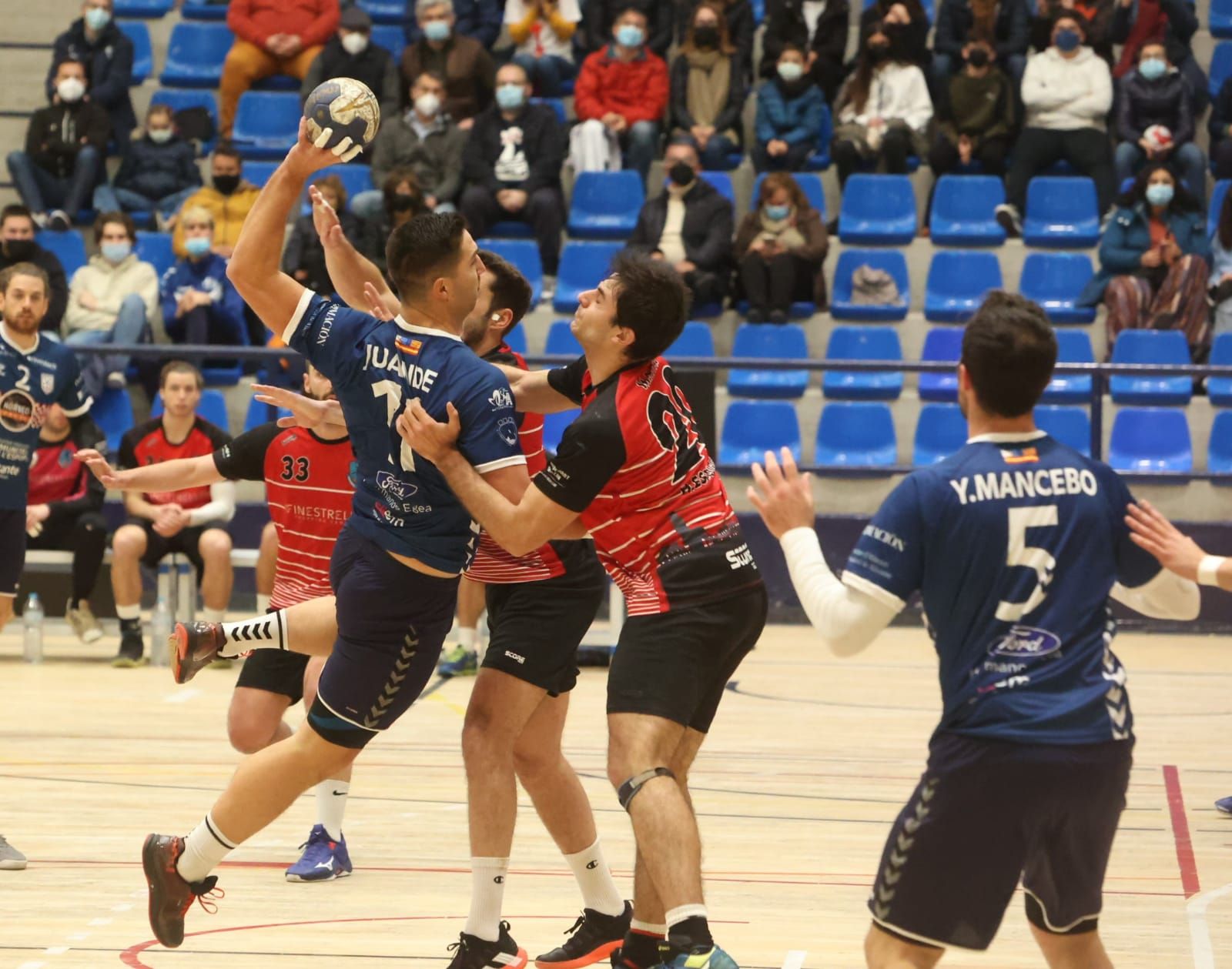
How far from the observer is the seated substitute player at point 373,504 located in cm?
454

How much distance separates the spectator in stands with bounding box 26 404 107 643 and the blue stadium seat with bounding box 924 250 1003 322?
6.20 meters

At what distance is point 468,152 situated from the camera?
13953 millimetres

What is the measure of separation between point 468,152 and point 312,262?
5.49 feet

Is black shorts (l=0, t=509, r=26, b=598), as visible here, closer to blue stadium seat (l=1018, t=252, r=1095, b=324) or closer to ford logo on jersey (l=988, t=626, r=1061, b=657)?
ford logo on jersey (l=988, t=626, r=1061, b=657)

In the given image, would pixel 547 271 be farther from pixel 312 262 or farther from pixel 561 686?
pixel 561 686

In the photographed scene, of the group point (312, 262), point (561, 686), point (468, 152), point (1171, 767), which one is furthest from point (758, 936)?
point (468, 152)

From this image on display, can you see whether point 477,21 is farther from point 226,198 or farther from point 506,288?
point 506,288

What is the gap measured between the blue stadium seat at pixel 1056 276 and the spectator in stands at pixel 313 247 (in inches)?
199

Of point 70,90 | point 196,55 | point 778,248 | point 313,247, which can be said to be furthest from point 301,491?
point 196,55

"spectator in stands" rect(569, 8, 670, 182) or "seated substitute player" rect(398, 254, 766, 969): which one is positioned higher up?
"spectator in stands" rect(569, 8, 670, 182)

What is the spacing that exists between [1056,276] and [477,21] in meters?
5.33

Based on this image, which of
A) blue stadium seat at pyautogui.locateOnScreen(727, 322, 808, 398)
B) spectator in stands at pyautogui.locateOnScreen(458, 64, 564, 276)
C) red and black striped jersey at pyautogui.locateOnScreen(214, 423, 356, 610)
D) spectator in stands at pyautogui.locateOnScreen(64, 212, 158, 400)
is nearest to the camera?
red and black striped jersey at pyautogui.locateOnScreen(214, 423, 356, 610)

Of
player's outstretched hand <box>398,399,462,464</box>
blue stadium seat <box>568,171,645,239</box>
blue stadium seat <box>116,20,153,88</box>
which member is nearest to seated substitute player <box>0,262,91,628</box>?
player's outstretched hand <box>398,399,462,464</box>

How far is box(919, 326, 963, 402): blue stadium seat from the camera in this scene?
1244 centimetres
